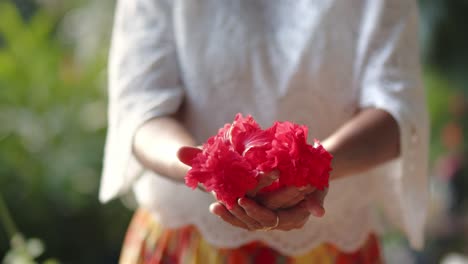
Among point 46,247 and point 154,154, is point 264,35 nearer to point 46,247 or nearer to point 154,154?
point 154,154

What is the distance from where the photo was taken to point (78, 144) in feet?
6.54

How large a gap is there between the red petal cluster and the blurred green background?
1145mm

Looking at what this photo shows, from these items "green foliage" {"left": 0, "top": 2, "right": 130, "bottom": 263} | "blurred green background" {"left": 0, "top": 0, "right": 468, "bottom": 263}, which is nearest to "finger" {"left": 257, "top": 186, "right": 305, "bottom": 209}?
"blurred green background" {"left": 0, "top": 0, "right": 468, "bottom": 263}

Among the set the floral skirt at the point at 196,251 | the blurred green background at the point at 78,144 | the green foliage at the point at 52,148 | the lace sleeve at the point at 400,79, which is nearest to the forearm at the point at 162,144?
the floral skirt at the point at 196,251

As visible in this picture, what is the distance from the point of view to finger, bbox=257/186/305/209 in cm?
62

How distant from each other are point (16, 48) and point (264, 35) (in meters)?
1.43

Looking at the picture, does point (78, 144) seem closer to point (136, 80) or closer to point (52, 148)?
point (52, 148)

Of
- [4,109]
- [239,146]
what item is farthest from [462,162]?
[239,146]

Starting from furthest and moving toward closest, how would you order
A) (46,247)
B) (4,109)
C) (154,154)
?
(4,109) → (46,247) → (154,154)

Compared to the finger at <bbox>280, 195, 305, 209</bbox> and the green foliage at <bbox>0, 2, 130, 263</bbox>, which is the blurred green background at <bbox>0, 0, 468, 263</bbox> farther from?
the finger at <bbox>280, 195, 305, 209</bbox>

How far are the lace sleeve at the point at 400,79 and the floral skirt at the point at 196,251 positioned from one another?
109 millimetres

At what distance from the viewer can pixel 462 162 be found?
2.17 meters

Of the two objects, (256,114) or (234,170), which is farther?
(256,114)

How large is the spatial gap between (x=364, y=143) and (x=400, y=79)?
0.37ft
